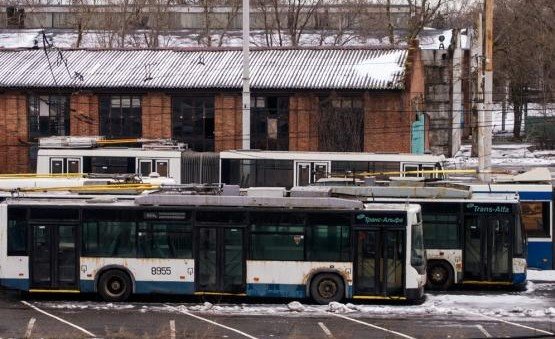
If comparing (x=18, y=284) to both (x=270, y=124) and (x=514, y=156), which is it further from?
(x=514, y=156)

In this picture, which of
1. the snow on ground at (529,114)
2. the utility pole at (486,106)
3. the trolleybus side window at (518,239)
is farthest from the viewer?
the snow on ground at (529,114)

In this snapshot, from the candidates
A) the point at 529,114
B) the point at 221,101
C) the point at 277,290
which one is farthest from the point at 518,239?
the point at 529,114

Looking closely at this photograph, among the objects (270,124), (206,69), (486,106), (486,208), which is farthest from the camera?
(206,69)

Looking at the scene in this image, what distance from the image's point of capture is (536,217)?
2848 centimetres

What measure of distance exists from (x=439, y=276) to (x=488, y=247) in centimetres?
144

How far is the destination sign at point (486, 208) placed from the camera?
25828mm

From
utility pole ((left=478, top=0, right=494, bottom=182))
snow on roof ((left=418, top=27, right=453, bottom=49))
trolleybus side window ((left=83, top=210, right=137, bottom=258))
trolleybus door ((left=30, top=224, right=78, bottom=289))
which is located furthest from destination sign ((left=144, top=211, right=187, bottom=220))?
snow on roof ((left=418, top=27, right=453, bottom=49))

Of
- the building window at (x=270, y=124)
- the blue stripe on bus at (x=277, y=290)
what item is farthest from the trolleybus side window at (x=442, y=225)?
the building window at (x=270, y=124)

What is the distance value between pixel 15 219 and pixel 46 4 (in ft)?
207

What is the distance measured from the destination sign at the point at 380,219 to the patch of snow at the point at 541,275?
255 inches

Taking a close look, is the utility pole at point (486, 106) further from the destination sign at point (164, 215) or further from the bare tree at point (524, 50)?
the bare tree at point (524, 50)

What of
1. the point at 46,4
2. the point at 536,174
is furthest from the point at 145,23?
the point at 536,174

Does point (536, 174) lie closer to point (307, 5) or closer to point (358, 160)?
point (358, 160)

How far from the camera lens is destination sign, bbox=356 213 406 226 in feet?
76.7
